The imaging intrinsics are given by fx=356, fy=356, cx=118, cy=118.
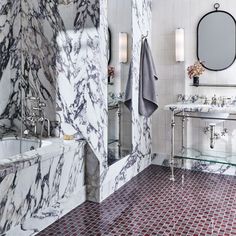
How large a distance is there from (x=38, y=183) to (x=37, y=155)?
0.23m

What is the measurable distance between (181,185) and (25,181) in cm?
197

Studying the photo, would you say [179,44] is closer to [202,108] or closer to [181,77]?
[181,77]

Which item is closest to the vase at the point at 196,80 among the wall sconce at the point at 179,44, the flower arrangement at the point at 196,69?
the flower arrangement at the point at 196,69

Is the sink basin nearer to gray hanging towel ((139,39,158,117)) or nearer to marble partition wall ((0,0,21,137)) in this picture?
gray hanging towel ((139,39,158,117))

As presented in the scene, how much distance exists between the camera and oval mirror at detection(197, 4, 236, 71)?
4.28 m

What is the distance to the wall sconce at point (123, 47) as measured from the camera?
393cm

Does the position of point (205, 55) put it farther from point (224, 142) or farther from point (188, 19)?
point (224, 142)

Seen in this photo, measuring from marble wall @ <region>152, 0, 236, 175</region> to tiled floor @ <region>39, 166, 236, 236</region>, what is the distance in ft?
1.68

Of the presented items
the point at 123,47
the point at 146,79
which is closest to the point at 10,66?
the point at 123,47

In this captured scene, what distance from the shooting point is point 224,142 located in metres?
4.41

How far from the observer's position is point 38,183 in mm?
2871

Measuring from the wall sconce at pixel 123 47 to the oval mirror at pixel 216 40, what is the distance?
101 centimetres

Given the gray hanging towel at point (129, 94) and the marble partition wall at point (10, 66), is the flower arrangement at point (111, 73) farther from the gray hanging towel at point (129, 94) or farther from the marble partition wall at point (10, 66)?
the marble partition wall at point (10, 66)

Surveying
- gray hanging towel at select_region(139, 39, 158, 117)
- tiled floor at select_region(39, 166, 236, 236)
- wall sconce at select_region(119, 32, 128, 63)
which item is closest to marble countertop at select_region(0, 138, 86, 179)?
tiled floor at select_region(39, 166, 236, 236)
